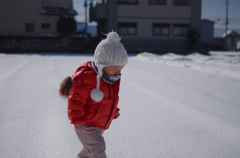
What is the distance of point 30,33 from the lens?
17406 mm

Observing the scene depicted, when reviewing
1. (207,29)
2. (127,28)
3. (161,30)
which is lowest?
(161,30)

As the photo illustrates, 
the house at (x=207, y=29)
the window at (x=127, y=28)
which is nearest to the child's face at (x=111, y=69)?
the window at (x=127, y=28)

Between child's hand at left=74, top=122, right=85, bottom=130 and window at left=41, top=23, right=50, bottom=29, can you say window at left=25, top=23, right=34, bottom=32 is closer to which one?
window at left=41, top=23, right=50, bottom=29

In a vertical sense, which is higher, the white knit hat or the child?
the white knit hat

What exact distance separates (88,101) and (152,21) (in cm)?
1813

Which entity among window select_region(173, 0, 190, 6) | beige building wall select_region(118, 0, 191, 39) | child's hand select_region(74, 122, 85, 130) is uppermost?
window select_region(173, 0, 190, 6)

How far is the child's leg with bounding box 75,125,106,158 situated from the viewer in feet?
4.01

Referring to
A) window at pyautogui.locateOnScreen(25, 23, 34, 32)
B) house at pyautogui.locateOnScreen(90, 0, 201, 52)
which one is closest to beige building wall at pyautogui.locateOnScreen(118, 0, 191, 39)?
house at pyautogui.locateOnScreen(90, 0, 201, 52)

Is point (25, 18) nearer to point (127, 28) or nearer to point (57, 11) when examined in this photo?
point (57, 11)

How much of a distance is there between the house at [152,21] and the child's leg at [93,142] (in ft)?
54.7

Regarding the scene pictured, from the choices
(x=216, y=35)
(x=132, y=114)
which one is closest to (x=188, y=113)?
(x=132, y=114)

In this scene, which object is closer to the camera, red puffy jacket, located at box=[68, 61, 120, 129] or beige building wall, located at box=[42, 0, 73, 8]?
red puffy jacket, located at box=[68, 61, 120, 129]

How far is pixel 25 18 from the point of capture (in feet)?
56.6

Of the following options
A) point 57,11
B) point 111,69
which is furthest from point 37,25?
point 111,69
